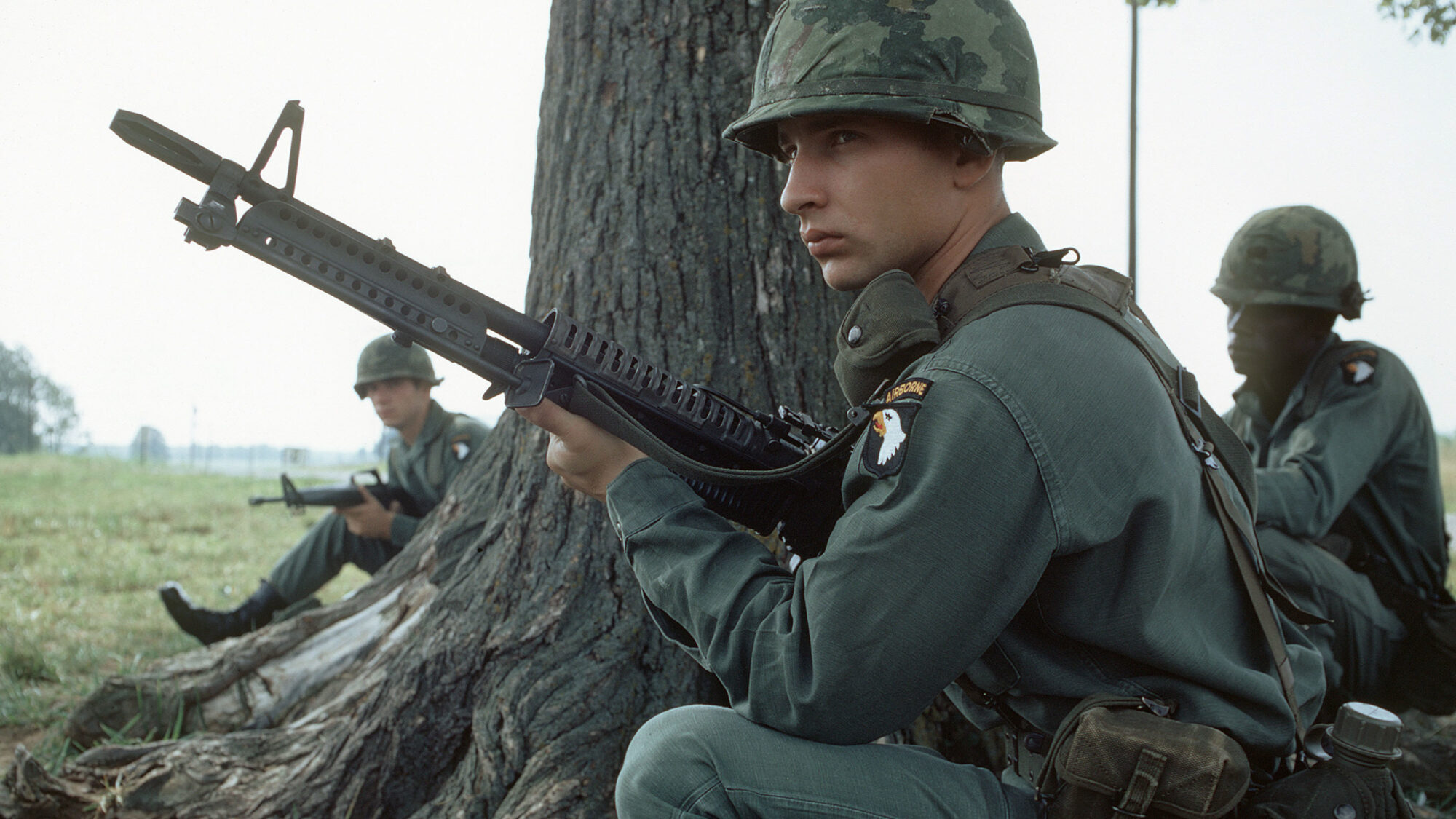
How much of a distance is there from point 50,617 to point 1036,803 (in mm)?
6400

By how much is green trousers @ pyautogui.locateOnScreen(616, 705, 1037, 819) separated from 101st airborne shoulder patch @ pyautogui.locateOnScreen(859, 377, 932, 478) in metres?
0.51

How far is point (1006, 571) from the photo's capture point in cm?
149

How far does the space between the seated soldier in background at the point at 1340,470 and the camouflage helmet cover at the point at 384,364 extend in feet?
16.5

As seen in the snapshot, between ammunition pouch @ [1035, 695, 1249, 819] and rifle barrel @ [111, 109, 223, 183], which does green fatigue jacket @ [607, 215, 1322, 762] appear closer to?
ammunition pouch @ [1035, 695, 1249, 819]

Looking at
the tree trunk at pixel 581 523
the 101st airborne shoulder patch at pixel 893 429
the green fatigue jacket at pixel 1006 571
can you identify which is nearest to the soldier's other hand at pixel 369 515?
the tree trunk at pixel 581 523

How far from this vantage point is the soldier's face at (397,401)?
6.60m

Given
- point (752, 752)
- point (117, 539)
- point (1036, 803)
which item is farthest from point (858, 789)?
point (117, 539)

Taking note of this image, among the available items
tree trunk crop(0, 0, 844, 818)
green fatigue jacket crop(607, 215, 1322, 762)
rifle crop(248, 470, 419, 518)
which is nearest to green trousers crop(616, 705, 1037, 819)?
green fatigue jacket crop(607, 215, 1322, 762)

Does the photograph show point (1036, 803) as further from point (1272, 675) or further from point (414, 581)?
point (414, 581)

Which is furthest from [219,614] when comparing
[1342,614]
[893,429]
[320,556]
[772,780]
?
[1342,614]

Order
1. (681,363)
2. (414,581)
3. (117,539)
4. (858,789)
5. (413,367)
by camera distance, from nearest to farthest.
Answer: (858,789)
(681,363)
(414,581)
(413,367)
(117,539)

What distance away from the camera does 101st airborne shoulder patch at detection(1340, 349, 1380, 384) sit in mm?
3811

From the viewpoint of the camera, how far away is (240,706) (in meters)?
4.03

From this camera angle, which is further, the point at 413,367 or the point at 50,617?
the point at 413,367
